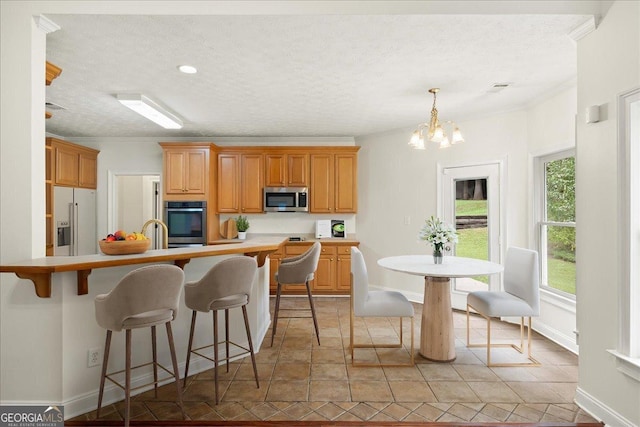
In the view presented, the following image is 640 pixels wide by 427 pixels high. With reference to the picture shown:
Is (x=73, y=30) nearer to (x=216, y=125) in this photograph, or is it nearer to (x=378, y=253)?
(x=216, y=125)

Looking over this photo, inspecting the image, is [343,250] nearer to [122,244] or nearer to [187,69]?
[187,69]

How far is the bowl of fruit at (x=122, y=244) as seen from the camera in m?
2.30

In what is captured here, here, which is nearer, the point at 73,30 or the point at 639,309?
the point at 639,309

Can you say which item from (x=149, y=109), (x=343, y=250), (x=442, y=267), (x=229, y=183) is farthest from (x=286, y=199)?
(x=442, y=267)

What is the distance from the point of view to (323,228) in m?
5.56

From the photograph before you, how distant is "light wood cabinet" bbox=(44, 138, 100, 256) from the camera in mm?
4480

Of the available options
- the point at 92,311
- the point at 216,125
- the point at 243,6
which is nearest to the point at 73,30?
the point at 243,6

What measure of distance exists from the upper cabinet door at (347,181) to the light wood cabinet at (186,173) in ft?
6.68

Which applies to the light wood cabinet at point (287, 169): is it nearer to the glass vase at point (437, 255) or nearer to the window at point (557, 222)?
the glass vase at point (437, 255)

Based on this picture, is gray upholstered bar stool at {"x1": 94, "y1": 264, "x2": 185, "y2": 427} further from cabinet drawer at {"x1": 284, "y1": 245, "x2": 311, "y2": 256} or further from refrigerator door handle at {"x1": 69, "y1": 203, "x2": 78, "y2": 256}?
refrigerator door handle at {"x1": 69, "y1": 203, "x2": 78, "y2": 256}

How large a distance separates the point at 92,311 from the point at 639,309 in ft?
11.1

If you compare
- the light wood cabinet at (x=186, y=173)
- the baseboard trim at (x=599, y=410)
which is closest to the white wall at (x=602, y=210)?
the baseboard trim at (x=599, y=410)

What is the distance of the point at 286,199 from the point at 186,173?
62.0 inches

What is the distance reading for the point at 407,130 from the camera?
5.08 m
